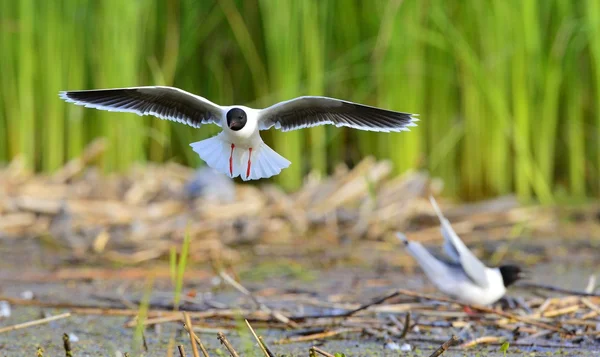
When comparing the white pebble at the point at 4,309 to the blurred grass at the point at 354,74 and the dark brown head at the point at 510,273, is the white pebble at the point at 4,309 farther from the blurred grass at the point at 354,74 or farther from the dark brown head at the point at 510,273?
the blurred grass at the point at 354,74

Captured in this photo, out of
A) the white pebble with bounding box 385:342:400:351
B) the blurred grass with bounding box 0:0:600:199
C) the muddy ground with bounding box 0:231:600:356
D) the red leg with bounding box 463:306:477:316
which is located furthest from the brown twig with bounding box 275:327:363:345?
the blurred grass with bounding box 0:0:600:199

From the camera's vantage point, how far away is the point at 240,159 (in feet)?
10.8

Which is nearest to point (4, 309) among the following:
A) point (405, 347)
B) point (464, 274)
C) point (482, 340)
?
point (405, 347)

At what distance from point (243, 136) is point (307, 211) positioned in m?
2.76

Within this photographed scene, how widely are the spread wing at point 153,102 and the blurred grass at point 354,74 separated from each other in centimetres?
265

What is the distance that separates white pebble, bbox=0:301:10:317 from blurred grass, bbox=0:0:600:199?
2.30 meters

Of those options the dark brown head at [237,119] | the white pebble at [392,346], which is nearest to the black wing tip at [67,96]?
the dark brown head at [237,119]

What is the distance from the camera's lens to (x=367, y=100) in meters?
6.77

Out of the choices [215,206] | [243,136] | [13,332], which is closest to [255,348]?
[243,136]

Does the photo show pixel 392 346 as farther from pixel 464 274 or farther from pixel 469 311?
pixel 464 274

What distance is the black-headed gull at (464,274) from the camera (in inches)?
154

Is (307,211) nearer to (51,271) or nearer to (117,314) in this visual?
(51,271)

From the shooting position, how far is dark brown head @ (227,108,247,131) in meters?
3.10

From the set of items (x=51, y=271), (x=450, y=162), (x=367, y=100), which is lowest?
(x=51, y=271)
